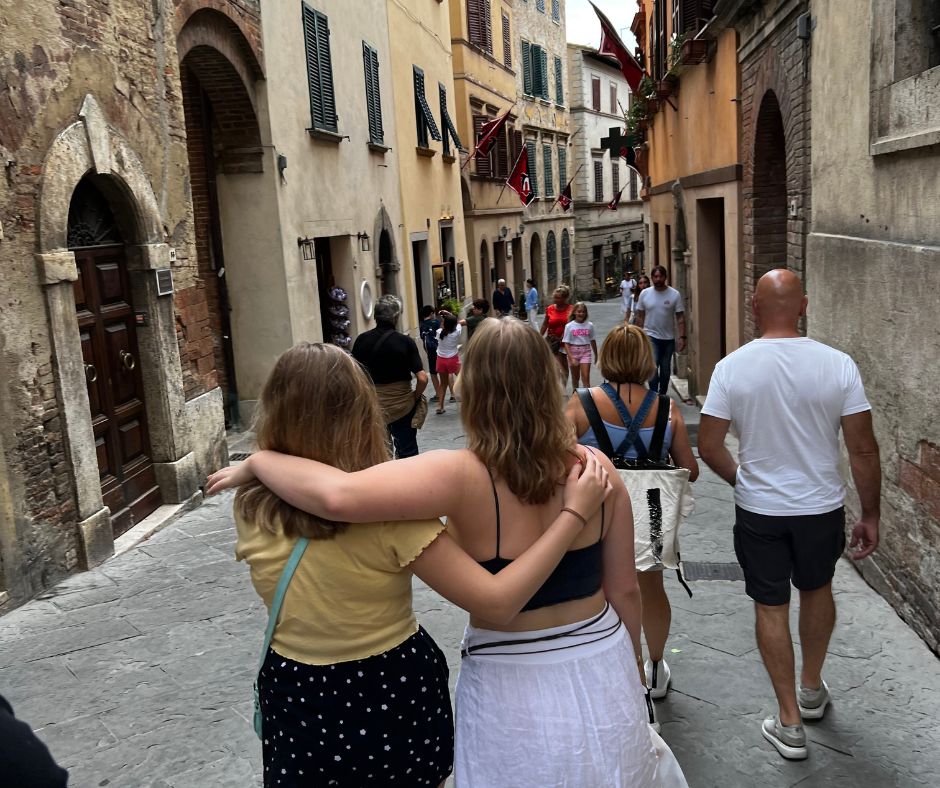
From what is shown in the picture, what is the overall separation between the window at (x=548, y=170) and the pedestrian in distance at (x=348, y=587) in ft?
109

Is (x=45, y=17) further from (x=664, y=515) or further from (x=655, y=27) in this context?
(x=655, y=27)

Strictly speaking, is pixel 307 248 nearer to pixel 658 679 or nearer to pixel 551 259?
pixel 658 679

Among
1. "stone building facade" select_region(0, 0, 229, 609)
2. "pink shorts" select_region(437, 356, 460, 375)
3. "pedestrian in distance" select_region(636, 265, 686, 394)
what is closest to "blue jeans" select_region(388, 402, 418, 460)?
"stone building facade" select_region(0, 0, 229, 609)

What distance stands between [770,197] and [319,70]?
21.2 ft

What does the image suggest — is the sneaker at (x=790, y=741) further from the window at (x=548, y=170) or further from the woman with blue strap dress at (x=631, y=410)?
the window at (x=548, y=170)

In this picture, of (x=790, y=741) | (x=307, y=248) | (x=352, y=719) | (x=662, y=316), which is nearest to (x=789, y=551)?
(x=790, y=741)

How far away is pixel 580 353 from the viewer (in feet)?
37.6

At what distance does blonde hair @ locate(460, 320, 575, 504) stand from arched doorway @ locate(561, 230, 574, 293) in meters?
35.6

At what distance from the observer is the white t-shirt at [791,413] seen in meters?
3.16

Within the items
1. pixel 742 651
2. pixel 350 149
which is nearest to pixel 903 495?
pixel 742 651

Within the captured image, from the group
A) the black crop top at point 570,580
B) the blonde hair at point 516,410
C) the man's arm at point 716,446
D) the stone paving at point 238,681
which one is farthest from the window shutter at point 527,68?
the black crop top at point 570,580

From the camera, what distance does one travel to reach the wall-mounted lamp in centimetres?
1113

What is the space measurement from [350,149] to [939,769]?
11.8 m

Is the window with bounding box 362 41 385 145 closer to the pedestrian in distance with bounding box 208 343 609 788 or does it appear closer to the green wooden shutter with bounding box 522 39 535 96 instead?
the pedestrian in distance with bounding box 208 343 609 788
